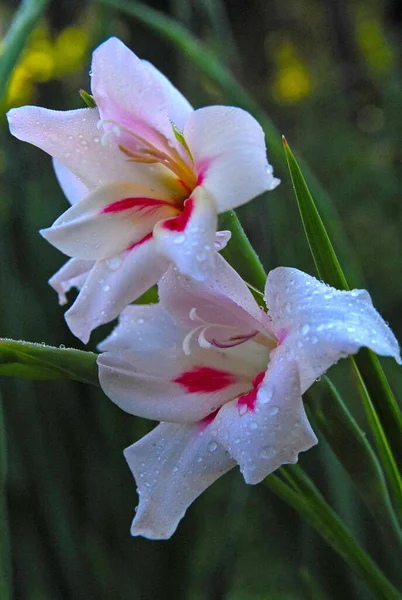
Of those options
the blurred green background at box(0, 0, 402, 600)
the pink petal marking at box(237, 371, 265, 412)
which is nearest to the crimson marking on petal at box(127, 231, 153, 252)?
the pink petal marking at box(237, 371, 265, 412)

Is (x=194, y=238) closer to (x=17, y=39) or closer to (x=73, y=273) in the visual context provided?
(x=73, y=273)

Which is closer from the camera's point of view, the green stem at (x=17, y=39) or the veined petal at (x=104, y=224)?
the veined petal at (x=104, y=224)

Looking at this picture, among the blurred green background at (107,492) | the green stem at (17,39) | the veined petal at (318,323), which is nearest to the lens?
the veined petal at (318,323)

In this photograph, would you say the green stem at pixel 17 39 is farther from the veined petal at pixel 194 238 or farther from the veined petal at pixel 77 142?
the veined petal at pixel 194 238

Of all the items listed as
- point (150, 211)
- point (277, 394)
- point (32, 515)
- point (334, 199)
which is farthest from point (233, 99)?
point (334, 199)

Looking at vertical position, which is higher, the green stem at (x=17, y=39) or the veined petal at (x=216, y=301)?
the green stem at (x=17, y=39)

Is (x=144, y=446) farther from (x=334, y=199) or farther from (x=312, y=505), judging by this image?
(x=334, y=199)

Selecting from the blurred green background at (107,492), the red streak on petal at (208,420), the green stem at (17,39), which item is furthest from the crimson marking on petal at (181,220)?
the blurred green background at (107,492)

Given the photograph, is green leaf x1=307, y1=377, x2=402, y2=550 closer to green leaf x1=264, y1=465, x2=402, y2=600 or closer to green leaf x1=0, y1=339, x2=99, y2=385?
green leaf x1=264, y1=465, x2=402, y2=600
